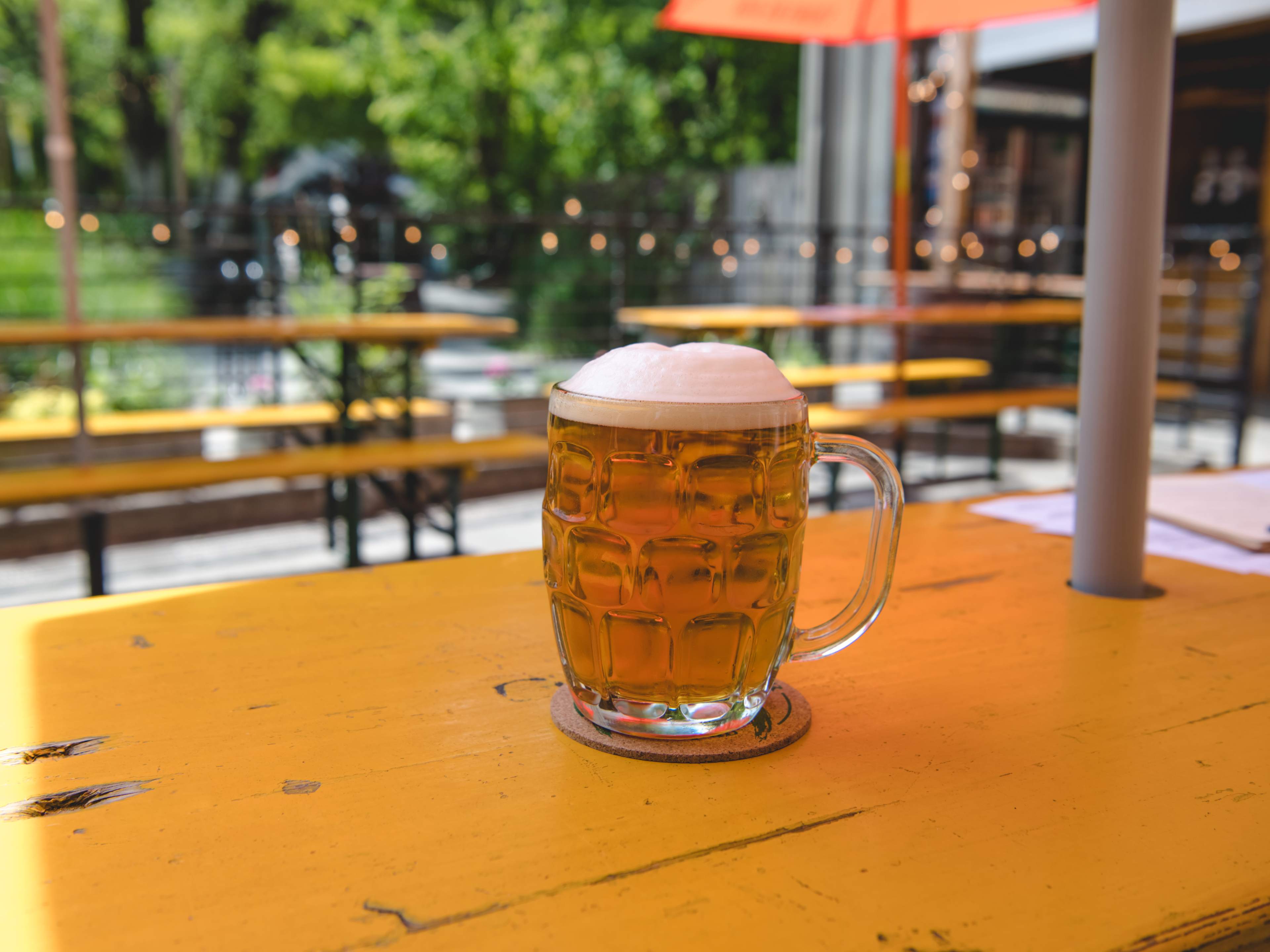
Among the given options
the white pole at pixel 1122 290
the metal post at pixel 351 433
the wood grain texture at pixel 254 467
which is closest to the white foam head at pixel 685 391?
the white pole at pixel 1122 290

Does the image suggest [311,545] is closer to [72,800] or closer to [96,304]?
[96,304]

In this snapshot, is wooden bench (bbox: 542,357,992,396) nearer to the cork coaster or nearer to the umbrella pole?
the umbrella pole

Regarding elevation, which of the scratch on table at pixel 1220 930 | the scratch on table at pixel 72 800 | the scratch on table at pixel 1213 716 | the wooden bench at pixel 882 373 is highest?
the scratch on table at pixel 72 800

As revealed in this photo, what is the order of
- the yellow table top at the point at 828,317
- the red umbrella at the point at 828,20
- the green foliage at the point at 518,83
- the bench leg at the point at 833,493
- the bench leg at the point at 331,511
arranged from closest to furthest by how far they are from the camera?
the red umbrella at the point at 828,20, the bench leg at the point at 331,511, the bench leg at the point at 833,493, the yellow table top at the point at 828,317, the green foliage at the point at 518,83

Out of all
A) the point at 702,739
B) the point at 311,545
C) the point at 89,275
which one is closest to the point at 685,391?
the point at 702,739

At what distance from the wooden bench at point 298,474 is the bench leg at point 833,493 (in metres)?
1.18

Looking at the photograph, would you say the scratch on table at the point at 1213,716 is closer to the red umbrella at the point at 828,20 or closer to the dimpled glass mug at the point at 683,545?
the dimpled glass mug at the point at 683,545

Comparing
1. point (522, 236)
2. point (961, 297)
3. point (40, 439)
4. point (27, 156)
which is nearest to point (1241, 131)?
point (961, 297)

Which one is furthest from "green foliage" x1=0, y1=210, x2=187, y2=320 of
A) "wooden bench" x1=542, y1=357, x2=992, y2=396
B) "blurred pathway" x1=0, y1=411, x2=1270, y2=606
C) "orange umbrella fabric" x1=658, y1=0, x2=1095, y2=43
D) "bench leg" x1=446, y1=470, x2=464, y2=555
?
"orange umbrella fabric" x1=658, y1=0, x2=1095, y2=43

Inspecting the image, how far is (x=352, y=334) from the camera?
3.95 m

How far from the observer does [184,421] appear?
4.50 metres

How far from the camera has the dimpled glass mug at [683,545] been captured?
0.59 metres

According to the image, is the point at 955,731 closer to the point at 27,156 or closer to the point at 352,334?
the point at 352,334

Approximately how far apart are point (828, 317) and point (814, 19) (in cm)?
129
